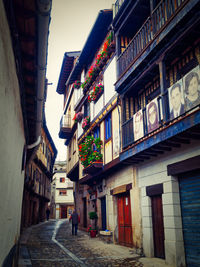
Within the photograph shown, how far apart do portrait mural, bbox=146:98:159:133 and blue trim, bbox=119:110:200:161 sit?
1.32 feet

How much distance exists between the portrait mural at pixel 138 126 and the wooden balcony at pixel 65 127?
49.8 feet

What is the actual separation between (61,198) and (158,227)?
4766 centimetres

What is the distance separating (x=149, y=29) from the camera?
980 centimetres

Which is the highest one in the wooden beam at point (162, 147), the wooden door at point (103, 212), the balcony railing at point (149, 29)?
the balcony railing at point (149, 29)

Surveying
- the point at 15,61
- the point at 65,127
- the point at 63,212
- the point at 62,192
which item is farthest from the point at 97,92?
the point at 63,212

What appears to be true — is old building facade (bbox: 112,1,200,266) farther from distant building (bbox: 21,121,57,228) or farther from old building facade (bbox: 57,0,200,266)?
distant building (bbox: 21,121,57,228)

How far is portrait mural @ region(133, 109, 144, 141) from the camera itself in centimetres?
978

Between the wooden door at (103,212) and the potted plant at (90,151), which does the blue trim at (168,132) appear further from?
the wooden door at (103,212)

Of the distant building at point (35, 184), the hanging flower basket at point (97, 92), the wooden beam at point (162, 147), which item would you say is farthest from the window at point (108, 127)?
the wooden beam at point (162, 147)

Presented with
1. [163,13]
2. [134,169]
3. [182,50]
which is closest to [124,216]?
[134,169]

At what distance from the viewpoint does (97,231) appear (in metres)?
16.2

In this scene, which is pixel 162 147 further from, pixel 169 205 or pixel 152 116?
pixel 169 205

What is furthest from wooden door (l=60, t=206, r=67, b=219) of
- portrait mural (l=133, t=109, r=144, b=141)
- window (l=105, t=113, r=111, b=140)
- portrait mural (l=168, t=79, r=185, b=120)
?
portrait mural (l=168, t=79, r=185, b=120)

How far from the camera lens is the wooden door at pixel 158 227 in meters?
9.20
